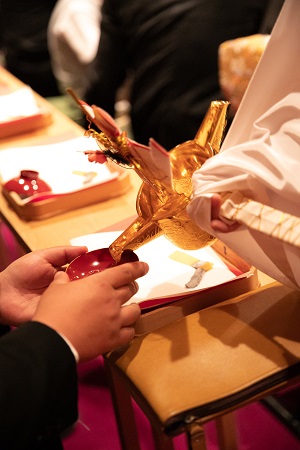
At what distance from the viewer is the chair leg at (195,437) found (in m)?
0.63

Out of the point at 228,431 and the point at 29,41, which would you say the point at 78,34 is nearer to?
the point at 29,41

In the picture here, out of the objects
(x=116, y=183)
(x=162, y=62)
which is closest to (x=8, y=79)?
(x=162, y=62)

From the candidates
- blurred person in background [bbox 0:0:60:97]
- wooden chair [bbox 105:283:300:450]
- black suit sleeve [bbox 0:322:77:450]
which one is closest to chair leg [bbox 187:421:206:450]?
wooden chair [bbox 105:283:300:450]

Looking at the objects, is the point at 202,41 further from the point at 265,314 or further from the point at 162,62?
the point at 265,314

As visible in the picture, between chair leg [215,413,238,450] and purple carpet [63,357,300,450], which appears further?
purple carpet [63,357,300,450]

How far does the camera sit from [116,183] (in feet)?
3.93

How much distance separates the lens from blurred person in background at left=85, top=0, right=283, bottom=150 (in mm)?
1726

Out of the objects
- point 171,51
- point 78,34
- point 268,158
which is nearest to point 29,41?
point 78,34

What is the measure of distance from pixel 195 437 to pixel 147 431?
56 centimetres

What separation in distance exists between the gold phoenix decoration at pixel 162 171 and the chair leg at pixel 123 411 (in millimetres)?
156

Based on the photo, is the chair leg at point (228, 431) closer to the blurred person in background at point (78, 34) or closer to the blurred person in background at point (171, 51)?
the blurred person in background at point (171, 51)

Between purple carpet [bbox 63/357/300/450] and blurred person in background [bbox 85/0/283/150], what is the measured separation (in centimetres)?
96

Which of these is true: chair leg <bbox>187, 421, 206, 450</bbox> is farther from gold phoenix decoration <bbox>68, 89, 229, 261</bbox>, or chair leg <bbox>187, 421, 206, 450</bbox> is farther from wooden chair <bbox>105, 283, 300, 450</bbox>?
gold phoenix decoration <bbox>68, 89, 229, 261</bbox>

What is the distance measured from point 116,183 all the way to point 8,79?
38.4 inches
